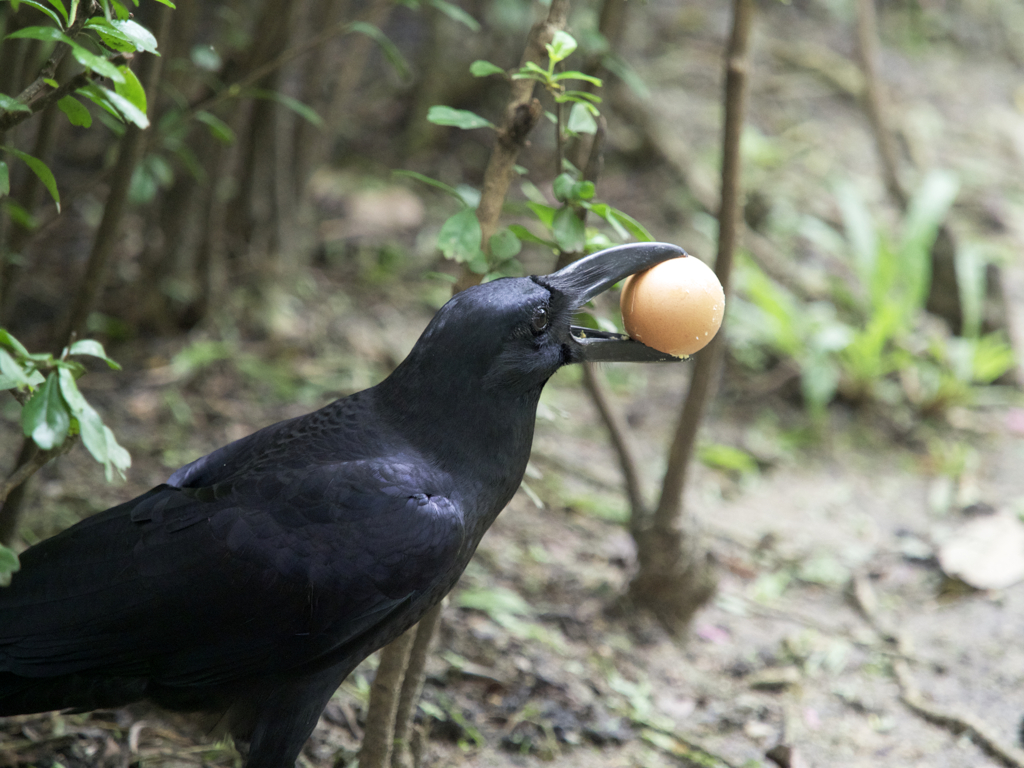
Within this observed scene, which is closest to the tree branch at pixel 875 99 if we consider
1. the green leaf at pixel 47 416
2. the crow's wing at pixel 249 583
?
the crow's wing at pixel 249 583

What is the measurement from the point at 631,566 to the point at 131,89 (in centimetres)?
262

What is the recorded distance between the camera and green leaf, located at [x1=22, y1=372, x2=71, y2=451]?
1604mm

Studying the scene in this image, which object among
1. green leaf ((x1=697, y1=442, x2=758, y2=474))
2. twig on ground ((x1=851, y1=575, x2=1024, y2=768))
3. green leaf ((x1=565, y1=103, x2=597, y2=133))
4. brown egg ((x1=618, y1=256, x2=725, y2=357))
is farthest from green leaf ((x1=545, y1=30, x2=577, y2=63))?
green leaf ((x1=697, y1=442, x2=758, y2=474))

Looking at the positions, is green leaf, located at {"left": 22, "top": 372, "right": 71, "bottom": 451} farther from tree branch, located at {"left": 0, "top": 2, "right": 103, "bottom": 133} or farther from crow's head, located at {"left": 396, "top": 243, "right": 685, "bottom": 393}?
crow's head, located at {"left": 396, "top": 243, "right": 685, "bottom": 393}

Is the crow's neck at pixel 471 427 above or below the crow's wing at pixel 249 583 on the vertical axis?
above

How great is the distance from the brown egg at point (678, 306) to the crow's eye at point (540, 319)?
201mm

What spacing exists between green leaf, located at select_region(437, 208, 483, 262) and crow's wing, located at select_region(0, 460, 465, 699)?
496 mm

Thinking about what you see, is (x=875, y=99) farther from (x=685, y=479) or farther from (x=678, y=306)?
(x=678, y=306)

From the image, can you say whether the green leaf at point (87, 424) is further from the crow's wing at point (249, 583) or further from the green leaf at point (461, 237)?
the green leaf at point (461, 237)

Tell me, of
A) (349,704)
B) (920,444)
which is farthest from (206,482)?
(920,444)

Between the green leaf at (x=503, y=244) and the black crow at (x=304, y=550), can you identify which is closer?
the black crow at (x=304, y=550)

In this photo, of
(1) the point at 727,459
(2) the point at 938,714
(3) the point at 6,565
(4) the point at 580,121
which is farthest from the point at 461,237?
(1) the point at 727,459

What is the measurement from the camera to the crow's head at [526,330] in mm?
2074

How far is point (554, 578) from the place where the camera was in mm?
3605
